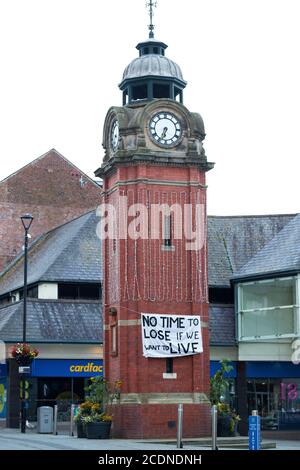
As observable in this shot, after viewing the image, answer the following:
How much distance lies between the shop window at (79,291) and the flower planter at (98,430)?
46.0 feet

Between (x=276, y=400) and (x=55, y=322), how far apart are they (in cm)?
1088

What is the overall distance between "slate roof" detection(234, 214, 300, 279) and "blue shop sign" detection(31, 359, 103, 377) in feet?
25.7

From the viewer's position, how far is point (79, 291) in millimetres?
50250

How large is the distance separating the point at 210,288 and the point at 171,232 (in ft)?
33.9

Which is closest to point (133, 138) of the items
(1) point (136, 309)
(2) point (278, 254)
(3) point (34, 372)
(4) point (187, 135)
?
(4) point (187, 135)

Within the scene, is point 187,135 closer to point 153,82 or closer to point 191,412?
point 153,82

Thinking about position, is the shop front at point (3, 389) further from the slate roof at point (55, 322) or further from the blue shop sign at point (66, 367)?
the slate roof at point (55, 322)

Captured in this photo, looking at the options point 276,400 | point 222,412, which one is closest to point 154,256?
point 222,412

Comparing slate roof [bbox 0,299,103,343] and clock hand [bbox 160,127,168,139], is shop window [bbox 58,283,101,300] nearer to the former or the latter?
slate roof [bbox 0,299,103,343]

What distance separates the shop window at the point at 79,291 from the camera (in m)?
49.9

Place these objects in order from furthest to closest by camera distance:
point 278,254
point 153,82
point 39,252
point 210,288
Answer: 1. point 39,252
2. point 210,288
3. point 278,254
4. point 153,82

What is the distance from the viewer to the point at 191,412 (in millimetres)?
37844

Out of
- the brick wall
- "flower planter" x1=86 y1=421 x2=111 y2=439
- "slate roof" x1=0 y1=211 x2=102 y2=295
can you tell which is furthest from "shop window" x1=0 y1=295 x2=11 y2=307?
"flower planter" x1=86 y1=421 x2=111 y2=439

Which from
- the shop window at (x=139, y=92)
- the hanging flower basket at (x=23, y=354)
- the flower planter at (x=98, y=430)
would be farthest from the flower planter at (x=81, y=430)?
the shop window at (x=139, y=92)
